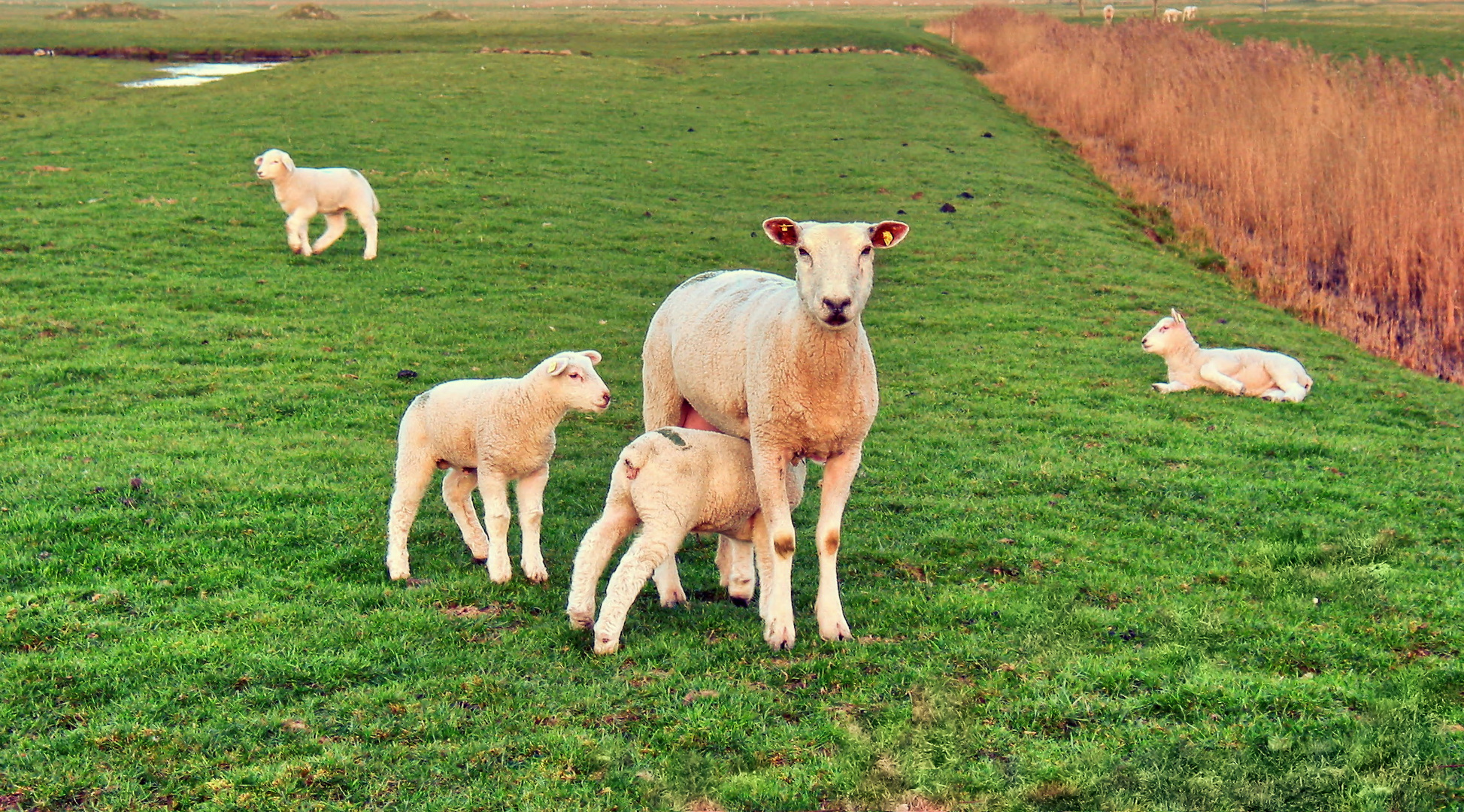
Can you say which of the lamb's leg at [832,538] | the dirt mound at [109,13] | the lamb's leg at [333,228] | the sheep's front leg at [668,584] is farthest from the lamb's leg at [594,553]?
the dirt mound at [109,13]

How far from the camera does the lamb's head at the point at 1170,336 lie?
43.9ft

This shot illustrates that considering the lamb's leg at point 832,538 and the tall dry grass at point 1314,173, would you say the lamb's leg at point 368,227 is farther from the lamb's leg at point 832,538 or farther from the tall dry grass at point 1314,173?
the tall dry grass at point 1314,173

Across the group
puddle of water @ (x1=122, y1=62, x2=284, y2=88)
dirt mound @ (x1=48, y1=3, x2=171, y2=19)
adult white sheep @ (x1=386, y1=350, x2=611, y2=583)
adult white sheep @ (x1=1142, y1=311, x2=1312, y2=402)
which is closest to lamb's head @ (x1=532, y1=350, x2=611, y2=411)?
adult white sheep @ (x1=386, y1=350, x2=611, y2=583)

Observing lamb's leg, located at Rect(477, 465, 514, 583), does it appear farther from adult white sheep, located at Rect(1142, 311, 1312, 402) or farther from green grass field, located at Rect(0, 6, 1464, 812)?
adult white sheep, located at Rect(1142, 311, 1312, 402)

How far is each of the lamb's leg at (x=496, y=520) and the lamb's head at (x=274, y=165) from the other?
34.7 feet

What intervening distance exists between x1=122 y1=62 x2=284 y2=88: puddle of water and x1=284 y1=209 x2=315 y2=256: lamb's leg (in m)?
20.3

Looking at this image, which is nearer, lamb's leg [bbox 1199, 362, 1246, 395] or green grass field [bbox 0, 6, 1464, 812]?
green grass field [bbox 0, 6, 1464, 812]

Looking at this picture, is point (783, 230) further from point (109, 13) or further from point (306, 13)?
point (306, 13)

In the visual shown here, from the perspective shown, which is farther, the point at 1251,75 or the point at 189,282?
the point at 1251,75

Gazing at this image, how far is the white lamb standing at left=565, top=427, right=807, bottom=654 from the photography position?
6418 millimetres

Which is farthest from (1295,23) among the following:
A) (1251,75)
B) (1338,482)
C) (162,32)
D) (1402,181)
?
(1338,482)

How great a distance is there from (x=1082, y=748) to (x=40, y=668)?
514cm

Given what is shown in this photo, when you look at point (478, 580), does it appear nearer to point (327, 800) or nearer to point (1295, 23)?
point (327, 800)

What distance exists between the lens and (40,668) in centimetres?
583
